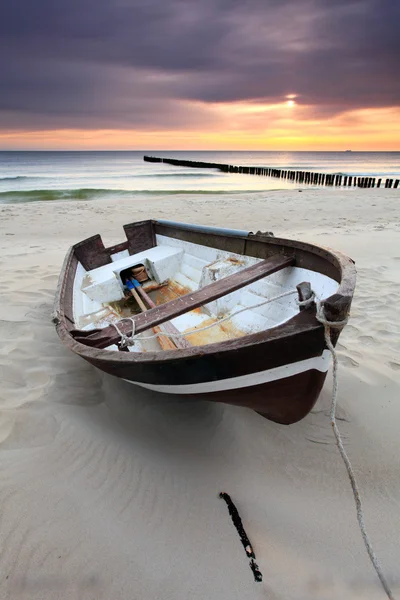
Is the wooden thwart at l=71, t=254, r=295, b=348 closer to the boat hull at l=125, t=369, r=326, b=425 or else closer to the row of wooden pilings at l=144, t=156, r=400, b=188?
the boat hull at l=125, t=369, r=326, b=425

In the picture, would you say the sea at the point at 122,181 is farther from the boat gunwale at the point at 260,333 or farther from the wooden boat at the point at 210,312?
the boat gunwale at the point at 260,333

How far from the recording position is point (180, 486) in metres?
2.40

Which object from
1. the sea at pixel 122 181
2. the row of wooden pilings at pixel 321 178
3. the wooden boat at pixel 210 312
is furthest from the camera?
the row of wooden pilings at pixel 321 178

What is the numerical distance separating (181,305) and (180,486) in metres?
1.39

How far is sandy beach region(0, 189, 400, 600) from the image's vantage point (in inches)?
74.1

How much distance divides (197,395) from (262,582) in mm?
1073

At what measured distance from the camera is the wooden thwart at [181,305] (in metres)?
2.68

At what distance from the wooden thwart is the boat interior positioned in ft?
0.65

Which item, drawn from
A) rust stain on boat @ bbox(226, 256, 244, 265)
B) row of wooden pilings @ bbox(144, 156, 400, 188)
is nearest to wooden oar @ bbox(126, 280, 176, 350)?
rust stain on boat @ bbox(226, 256, 244, 265)

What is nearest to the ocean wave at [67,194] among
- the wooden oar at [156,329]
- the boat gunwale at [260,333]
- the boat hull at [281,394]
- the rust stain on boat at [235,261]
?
the wooden oar at [156,329]

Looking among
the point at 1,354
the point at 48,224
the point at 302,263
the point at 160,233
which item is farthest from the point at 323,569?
the point at 48,224

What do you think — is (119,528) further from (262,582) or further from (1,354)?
(1,354)

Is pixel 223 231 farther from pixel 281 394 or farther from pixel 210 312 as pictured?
pixel 281 394

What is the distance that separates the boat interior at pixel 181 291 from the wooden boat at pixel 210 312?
1 cm
